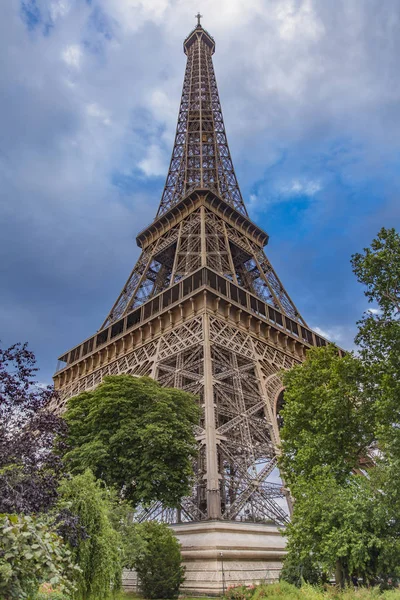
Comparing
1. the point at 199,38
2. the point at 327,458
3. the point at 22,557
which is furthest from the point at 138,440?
the point at 199,38

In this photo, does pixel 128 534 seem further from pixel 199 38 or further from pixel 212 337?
pixel 199 38

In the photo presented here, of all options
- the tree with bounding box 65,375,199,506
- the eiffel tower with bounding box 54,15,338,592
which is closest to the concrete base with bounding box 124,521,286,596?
the eiffel tower with bounding box 54,15,338,592

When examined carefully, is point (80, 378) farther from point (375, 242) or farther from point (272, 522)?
point (375, 242)

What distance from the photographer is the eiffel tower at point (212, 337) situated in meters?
20.2

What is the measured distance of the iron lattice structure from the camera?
68.8ft

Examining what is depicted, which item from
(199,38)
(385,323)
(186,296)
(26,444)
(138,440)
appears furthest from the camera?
(199,38)

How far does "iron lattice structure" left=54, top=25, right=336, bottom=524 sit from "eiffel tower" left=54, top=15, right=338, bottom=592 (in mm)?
95

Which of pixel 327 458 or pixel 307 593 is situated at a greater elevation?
pixel 327 458

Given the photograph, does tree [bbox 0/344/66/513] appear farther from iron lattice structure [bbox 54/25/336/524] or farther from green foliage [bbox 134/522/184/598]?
iron lattice structure [bbox 54/25/336/524]

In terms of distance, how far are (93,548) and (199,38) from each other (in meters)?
78.4

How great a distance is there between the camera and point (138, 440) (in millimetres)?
19266

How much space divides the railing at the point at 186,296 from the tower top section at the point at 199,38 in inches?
2219

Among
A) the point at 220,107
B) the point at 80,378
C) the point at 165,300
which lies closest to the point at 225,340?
the point at 165,300

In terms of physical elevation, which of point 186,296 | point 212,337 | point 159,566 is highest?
point 186,296
